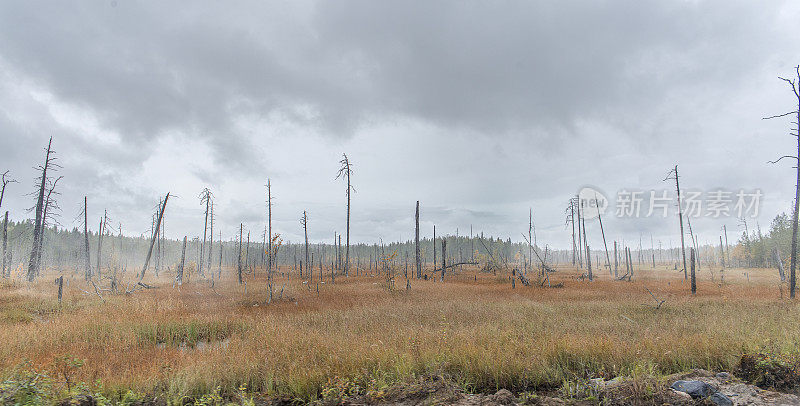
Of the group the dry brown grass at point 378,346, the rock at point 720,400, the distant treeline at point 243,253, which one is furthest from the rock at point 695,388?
the distant treeline at point 243,253

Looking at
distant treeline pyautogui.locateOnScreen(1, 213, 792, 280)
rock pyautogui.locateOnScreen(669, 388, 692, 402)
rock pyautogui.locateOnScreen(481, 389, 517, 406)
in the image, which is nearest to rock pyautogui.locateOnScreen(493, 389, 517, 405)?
rock pyautogui.locateOnScreen(481, 389, 517, 406)

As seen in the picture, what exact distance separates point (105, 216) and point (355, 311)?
42.3m

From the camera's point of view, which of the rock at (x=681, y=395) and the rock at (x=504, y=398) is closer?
the rock at (x=681, y=395)

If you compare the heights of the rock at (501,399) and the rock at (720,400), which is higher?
the rock at (720,400)

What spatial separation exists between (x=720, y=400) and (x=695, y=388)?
0.27m

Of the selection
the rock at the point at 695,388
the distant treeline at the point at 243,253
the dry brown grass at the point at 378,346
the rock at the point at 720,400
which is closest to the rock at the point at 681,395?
the rock at the point at 695,388

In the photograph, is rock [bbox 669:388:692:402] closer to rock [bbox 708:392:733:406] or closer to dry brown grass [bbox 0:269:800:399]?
rock [bbox 708:392:733:406]

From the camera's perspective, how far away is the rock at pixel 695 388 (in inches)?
185

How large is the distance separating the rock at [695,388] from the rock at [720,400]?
0.09 meters

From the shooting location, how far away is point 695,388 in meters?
4.77

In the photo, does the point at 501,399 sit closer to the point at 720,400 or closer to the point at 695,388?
the point at 695,388

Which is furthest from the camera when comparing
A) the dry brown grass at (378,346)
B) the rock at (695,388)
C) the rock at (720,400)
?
the dry brown grass at (378,346)

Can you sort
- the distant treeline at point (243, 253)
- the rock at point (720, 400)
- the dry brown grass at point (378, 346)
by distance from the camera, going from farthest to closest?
the distant treeline at point (243, 253) < the dry brown grass at point (378, 346) < the rock at point (720, 400)

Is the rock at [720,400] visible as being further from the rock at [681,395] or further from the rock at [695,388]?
the rock at [681,395]
